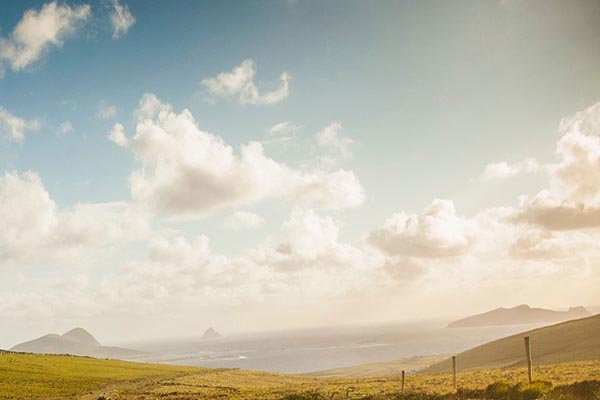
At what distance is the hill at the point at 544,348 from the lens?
83.9 metres

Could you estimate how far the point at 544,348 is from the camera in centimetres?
9694

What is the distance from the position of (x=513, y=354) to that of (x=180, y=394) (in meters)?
85.3

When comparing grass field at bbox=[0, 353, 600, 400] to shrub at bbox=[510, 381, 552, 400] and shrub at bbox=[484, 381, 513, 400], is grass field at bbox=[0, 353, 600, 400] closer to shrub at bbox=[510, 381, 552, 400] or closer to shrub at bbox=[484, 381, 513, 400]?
shrub at bbox=[484, 381, 513, 400]

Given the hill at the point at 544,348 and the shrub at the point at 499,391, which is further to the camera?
the hill at the point at 544,348

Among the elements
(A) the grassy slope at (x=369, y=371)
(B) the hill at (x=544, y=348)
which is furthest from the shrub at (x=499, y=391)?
(A) the grassy slope at (x=369, y=371)

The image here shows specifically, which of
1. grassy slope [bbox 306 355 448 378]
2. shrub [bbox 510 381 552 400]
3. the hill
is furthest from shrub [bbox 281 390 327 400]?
grassy slope [bbox 306 355 448 378]

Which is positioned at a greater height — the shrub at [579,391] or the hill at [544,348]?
the shrub at [579,391]

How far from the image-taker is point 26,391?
59.9 m

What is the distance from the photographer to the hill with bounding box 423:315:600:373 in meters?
83.9

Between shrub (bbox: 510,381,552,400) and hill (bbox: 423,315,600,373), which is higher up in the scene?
shrub (bbox: 510,381,552,400)

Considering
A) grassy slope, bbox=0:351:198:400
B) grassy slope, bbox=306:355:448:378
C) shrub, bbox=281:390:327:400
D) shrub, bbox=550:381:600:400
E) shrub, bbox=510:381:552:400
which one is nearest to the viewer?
shrub, bbox=550:381:600:400

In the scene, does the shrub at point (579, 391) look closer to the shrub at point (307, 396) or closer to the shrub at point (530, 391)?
the shrub at point (530, 391)

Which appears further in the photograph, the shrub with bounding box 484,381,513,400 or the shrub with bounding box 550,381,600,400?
the shrub with bounding box 484,381,513,400

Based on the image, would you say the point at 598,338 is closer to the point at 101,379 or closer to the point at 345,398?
the point at 345,398
